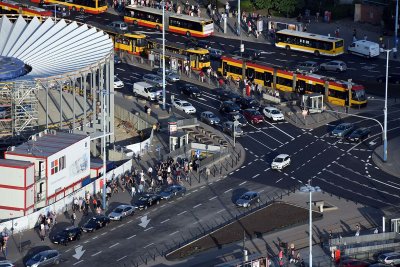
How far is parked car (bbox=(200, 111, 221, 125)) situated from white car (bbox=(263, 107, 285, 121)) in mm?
6066

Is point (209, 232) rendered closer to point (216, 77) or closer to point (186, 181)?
point (186, 181)

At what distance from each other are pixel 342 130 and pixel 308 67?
889 inches

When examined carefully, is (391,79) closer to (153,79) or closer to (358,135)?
(358,135)

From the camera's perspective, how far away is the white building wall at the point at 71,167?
458 feet

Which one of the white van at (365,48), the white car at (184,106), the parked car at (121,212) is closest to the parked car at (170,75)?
the white car at (184,106)

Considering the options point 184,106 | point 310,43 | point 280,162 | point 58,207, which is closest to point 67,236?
point 58,207

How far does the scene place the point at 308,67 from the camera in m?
182

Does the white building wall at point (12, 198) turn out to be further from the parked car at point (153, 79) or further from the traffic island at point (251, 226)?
the parked car at point (153, 79)

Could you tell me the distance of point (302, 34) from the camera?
638ft

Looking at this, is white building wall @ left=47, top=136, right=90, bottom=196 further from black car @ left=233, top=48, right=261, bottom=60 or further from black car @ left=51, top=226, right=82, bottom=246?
black car @ left=233, top=48, right=261, bottom=60

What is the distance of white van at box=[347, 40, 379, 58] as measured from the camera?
19025 centimetres

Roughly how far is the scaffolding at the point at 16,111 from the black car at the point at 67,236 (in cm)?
1964

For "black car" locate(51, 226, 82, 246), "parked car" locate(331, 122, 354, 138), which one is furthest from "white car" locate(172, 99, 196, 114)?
"black car" locate(51, 226, 82, 246)

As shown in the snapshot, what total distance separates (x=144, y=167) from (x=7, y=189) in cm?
2064
